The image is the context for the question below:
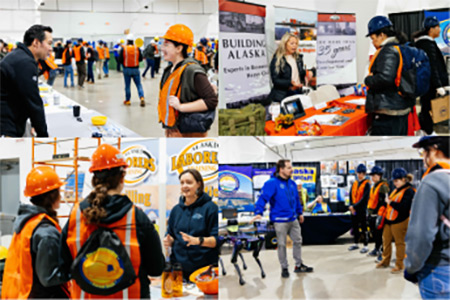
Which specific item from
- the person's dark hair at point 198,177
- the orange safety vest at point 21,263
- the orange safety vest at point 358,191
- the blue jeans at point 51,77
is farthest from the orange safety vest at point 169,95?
the orange safety vest at point 358,191

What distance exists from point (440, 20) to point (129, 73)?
7.76 ft

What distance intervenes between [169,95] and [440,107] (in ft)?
6.78

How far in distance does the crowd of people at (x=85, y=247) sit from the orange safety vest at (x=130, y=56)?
0.74 metres

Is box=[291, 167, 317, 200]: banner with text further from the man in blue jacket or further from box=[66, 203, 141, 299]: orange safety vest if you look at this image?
box=[66, 203, 141, 299]: orange safety vest

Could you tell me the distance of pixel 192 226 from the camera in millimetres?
3574

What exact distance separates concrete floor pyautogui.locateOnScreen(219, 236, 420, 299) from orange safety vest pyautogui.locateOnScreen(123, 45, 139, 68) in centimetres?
164

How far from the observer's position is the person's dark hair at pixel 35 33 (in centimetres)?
339

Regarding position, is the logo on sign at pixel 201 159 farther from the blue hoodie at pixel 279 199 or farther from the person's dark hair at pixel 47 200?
the person's dark hair at pixel 47 200

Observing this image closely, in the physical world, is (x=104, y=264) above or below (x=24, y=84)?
below

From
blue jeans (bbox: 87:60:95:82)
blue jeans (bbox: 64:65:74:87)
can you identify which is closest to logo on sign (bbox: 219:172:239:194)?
blue jeans (bbox: 87:60:95:82)

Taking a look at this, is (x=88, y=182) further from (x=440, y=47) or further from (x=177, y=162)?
(x=440, y=47)

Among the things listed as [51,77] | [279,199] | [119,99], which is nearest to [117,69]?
[119,99]

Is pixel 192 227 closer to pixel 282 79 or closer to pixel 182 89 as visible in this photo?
pixel 182 89

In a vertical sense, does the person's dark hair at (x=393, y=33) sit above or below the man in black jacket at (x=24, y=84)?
above
